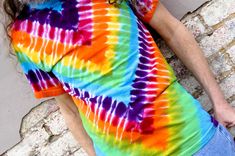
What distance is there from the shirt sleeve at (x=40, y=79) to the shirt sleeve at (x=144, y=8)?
1.17ft

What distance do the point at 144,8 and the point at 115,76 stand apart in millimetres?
295

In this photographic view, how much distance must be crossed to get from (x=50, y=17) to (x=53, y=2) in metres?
0.05

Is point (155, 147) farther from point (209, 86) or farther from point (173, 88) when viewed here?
point (209, 86)

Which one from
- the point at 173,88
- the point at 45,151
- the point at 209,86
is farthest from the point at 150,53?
the point at 45,151

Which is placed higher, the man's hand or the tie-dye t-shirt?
the tie-dye t-shirt

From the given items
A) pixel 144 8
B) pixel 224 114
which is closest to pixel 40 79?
pixel 144 8

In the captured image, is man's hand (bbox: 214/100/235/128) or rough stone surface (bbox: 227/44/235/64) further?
rough stone surface (bbox: 227/44/235/64)

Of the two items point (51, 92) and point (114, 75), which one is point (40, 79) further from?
point (114, 75)

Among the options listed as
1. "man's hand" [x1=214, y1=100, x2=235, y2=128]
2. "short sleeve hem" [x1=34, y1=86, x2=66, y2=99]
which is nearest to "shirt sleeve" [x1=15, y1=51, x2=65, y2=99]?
"short sleeve hem" [x1=34, y1=86, x2=66, y2=99]

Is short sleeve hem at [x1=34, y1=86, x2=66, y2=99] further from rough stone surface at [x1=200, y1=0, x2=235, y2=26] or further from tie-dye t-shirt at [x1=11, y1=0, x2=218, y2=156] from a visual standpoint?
rough stone surface at [x1=200, y1=0, x2=235, y2=26]

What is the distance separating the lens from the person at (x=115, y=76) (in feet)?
5.18

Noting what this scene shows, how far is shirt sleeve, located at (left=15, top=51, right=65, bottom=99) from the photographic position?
1.73m

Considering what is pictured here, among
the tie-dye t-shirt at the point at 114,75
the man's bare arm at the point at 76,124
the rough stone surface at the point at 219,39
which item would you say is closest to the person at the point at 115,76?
the tie-dye t-shirt at the point at 114,75

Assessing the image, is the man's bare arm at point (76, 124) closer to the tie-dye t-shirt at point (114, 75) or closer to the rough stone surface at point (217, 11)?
the tie-dye t-shirt at point (114, 75)
